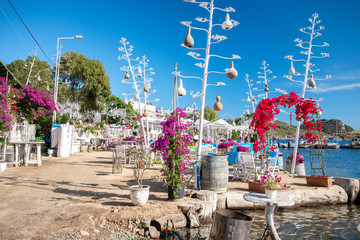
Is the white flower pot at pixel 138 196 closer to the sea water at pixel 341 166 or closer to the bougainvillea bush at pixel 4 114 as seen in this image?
the bougainvillea bush at pixel 4 114

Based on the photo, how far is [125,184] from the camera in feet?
23.6

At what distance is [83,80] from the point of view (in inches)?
1117

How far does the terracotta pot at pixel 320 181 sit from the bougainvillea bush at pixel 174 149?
4.42m

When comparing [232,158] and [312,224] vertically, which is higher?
[232,158]

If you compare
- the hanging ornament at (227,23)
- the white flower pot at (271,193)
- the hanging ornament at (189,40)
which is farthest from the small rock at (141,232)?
the hanging ornament at (227,23)

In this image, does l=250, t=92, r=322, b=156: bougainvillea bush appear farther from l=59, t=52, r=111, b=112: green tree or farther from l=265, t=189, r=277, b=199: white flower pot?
l=59, t=52, r=111, b=112: green tree

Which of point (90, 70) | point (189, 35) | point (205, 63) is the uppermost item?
point (90, 70)

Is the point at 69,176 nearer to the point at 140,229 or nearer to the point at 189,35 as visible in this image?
the point at 140,229

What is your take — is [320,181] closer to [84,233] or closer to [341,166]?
[84,233]

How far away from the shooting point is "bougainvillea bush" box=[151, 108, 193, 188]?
5.40m

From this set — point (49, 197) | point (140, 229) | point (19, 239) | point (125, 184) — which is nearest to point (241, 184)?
point (125, 184)

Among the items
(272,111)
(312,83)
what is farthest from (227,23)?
(312,83)

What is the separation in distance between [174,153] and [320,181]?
4.85 m

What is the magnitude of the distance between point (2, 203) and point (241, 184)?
20.2 feet
